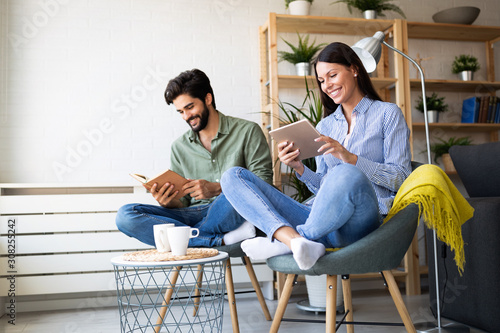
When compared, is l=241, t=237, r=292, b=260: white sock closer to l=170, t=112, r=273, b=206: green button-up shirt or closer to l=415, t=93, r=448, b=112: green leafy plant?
l=170, t=112, r=273, b=206: green button-up shirt

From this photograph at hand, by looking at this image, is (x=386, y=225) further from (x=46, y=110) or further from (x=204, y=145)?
(x=46, y=110)

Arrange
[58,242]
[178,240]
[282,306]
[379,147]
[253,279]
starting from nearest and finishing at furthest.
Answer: [178,240], [282,306], [379,147], [253,279], [58,242]

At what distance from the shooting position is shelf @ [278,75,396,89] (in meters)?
3.21

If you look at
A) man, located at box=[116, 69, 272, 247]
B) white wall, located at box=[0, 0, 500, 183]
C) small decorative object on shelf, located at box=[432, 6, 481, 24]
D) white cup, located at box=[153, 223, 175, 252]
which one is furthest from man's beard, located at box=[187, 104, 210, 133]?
small decorative object on shelf, located at box=[432, 6, 481, 24]

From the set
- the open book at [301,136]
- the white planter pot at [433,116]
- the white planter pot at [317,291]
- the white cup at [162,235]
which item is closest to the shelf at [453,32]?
the white planter pot at [433,116]

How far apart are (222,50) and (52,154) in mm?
1323

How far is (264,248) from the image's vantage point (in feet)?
→ 5.26

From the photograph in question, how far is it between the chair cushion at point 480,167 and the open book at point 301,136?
2.20 ft

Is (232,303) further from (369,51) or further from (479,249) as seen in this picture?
(369,51)

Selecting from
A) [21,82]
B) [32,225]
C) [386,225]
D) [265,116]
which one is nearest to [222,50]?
[265,116]

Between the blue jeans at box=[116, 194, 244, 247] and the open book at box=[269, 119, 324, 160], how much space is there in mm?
414

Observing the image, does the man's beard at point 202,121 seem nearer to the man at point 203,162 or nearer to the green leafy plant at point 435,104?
the man at point 203,162

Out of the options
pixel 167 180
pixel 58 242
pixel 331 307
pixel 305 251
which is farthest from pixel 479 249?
pixel 58 242

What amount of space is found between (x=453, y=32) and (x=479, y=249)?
86.0 inches
